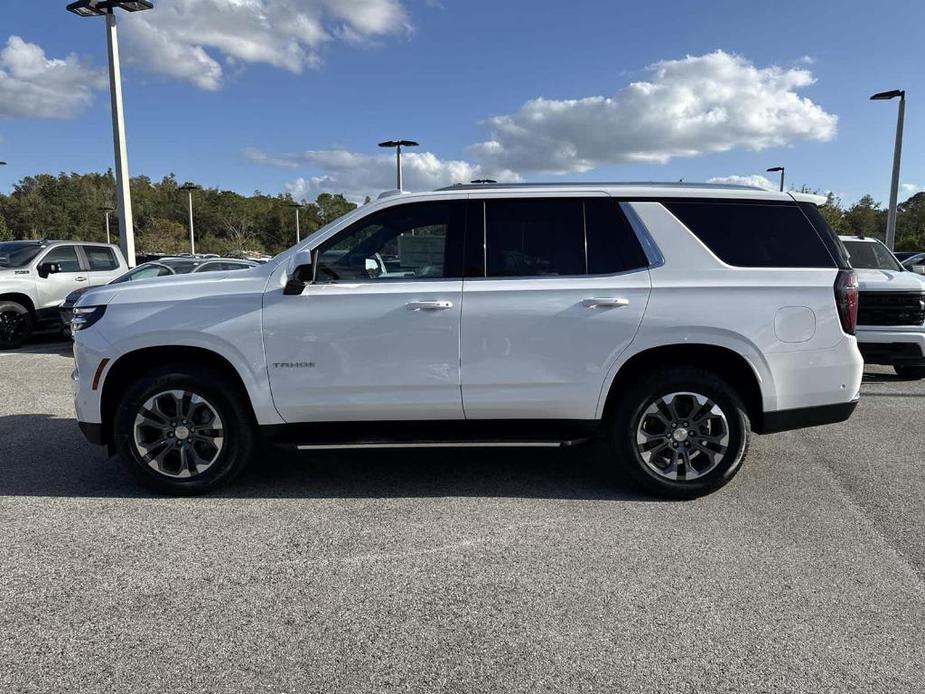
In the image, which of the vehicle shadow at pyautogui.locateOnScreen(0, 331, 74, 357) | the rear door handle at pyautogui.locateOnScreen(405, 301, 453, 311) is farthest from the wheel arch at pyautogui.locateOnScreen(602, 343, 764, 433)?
the vehicle shadow at pyautogui.locateOnScreen(0, 331, 74, 357)

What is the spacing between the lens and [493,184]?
4.43 metres

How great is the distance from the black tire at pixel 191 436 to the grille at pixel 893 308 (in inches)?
283

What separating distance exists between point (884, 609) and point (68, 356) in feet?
35.6

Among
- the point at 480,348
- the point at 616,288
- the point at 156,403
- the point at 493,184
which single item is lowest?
the point at 156,403

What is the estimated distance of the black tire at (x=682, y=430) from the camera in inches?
163

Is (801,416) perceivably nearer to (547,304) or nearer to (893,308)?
(547,304)

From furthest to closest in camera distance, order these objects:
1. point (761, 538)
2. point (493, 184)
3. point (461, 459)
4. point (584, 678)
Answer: point (461, 459) < point (493, 184) < point (761, 538) < point (584, 678)

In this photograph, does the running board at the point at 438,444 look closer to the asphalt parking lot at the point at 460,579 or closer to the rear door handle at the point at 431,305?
the asphalt parking lot at the point at 460,579

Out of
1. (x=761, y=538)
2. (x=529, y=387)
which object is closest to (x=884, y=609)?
(x=761, y=538)

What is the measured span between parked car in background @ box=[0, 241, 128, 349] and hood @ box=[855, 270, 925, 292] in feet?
39.9

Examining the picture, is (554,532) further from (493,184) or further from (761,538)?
(493,184)

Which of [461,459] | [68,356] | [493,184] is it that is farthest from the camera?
[68,356]

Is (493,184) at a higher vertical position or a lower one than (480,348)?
higher

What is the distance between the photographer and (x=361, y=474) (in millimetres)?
4719
